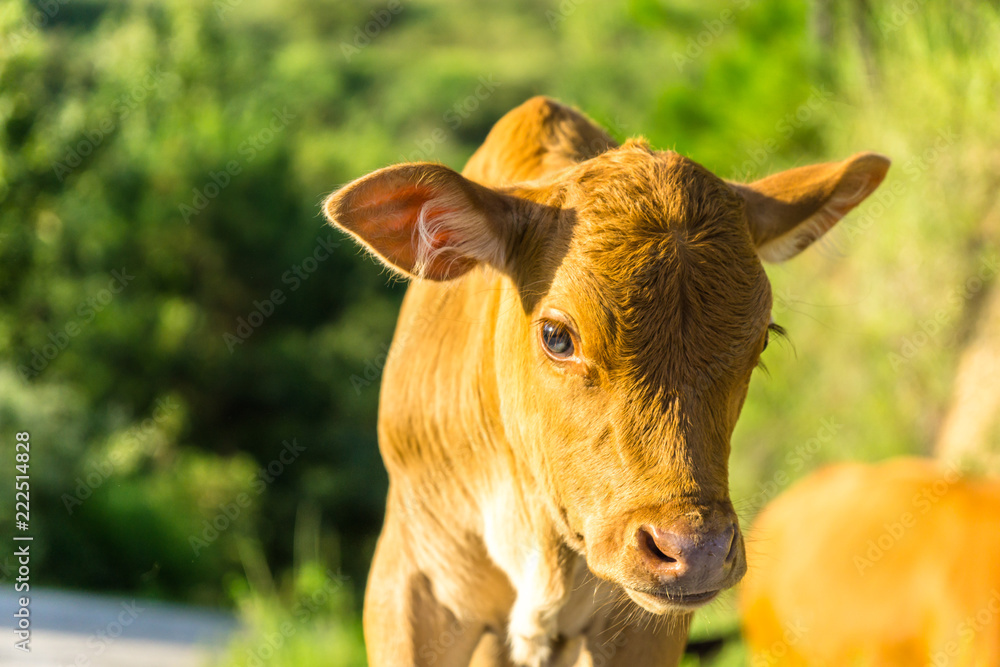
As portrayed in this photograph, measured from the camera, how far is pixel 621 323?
102 inches

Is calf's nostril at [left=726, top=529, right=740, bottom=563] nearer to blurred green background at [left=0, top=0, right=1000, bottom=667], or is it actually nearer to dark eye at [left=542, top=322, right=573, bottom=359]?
dark eye at [left=542, top=322, right=573, bottom=359]

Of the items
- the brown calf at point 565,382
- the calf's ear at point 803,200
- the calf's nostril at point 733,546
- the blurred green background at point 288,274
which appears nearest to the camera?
the calf's nostril at point 733,546

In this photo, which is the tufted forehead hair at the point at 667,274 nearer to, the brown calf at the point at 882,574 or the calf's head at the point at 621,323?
the calf's head at the point at 621,323

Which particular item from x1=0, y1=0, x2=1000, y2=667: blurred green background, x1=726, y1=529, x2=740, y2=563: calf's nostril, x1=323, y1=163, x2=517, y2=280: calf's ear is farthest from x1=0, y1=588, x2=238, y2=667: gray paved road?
x1=726, y1=529, x2=740, y2=563: calf's nostril

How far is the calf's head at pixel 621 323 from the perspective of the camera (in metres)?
2.54

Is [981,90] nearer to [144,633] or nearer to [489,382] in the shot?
[489,382]

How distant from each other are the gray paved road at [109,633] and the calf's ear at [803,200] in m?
6.85

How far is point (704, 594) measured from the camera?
2.50 metres

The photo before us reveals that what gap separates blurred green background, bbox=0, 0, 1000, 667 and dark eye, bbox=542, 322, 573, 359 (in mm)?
1125

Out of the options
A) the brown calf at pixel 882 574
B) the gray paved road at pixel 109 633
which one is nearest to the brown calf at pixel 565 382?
the brown calf at pixel 882 574

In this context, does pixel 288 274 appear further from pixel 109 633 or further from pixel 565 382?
pixel 565 382

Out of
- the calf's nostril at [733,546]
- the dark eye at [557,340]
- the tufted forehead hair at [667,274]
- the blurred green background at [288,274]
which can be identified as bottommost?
the blurred green background at [288,274]

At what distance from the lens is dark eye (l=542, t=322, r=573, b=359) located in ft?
9.04

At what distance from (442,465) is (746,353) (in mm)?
1270
